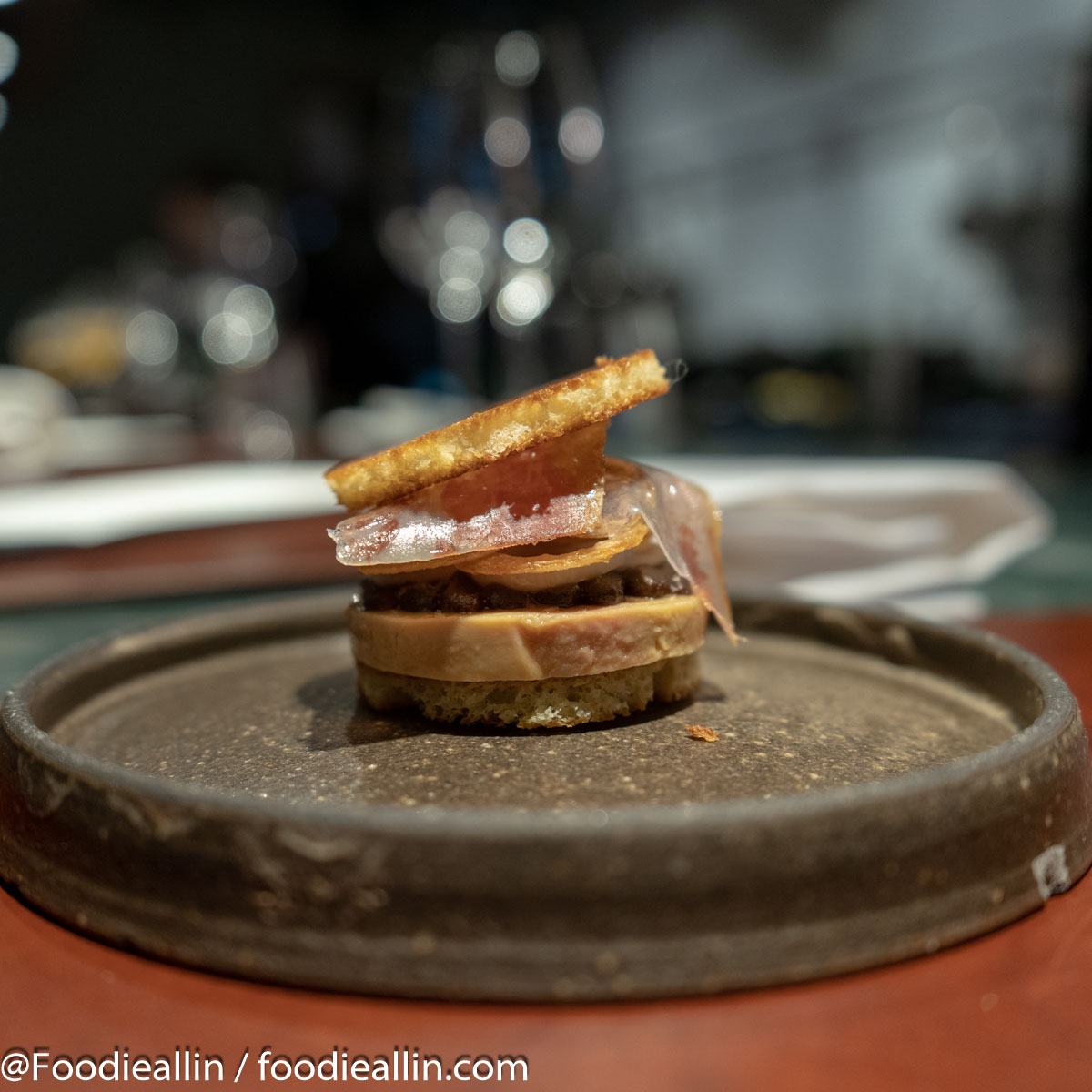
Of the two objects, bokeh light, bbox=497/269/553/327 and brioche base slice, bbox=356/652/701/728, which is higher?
bokeh light, bbox=497/269/553/327

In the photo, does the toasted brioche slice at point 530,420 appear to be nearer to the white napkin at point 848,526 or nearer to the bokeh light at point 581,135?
the white napkin at point 848,526

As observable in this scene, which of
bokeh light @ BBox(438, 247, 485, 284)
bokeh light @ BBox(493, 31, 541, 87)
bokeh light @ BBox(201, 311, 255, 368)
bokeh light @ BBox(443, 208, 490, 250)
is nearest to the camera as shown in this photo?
bokeh light @ BBox(493, 31, 541, 87)

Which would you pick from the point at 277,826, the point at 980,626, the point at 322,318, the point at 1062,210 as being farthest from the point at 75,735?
the point at 322,318

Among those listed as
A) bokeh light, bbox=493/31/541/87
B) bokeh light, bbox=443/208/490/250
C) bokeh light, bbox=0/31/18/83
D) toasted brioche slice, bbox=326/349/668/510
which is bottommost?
toasted brioche slice, bbox=326/349/668/510

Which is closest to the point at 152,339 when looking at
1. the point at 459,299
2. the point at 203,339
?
the point at 203,339

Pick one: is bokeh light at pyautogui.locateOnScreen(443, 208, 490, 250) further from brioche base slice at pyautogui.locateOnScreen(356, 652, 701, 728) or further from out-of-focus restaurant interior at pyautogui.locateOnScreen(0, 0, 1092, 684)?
brioche base slice at pyautogui.locateOnScreen(356, 652, 701, 728)

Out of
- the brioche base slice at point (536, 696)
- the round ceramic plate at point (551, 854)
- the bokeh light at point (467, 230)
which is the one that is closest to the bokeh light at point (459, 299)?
the bokeh light at point (467, 230)

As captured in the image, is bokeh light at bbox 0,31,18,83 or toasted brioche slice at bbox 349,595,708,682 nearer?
toasted brioche slice at bbox 349,595,708,682

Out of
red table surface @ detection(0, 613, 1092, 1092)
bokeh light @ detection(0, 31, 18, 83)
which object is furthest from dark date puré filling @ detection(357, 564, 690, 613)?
bokeh light @ detection(0, 31, 18, 83)
